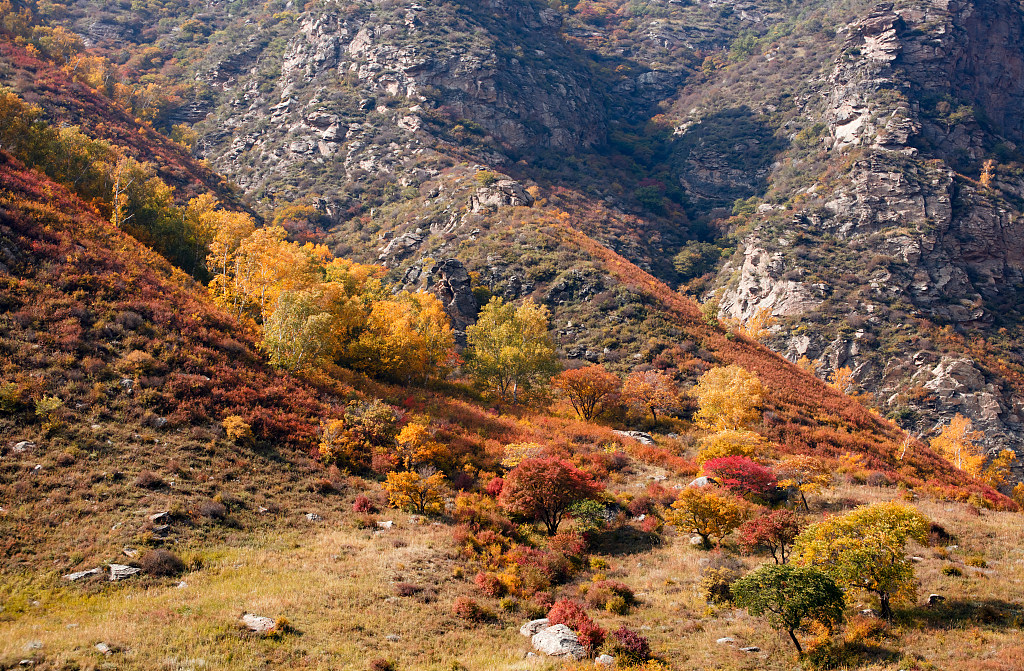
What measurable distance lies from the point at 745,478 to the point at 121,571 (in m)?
26.6

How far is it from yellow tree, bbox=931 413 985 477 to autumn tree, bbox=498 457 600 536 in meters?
62.5

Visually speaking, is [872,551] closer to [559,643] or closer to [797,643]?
[797,643]

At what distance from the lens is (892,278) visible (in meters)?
92.8

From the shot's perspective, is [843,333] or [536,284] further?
[843,333]

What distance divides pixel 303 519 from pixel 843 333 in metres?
90.4

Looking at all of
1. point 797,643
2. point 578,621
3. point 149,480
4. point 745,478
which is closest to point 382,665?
point 578,621

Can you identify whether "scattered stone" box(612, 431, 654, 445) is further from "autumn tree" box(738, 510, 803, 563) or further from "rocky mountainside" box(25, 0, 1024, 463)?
"autumn tree" box(738, 510, 803, 563)

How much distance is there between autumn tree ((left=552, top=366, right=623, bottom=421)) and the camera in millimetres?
44188

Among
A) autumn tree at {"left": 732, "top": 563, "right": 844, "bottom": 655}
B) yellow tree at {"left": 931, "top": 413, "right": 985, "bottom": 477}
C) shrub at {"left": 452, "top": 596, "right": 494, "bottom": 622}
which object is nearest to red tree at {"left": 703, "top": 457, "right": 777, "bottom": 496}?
autumn tree at {"left": 732, "top": 563, "right": 844, "bottom": 655}

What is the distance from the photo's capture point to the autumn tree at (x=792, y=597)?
14.7 m

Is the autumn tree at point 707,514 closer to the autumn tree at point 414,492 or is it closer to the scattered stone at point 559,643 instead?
the scattered stone at point 559,643

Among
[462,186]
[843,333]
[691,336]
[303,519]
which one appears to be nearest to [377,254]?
[462,186]

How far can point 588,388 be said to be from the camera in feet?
145

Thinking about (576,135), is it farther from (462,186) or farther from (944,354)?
(944,354)
